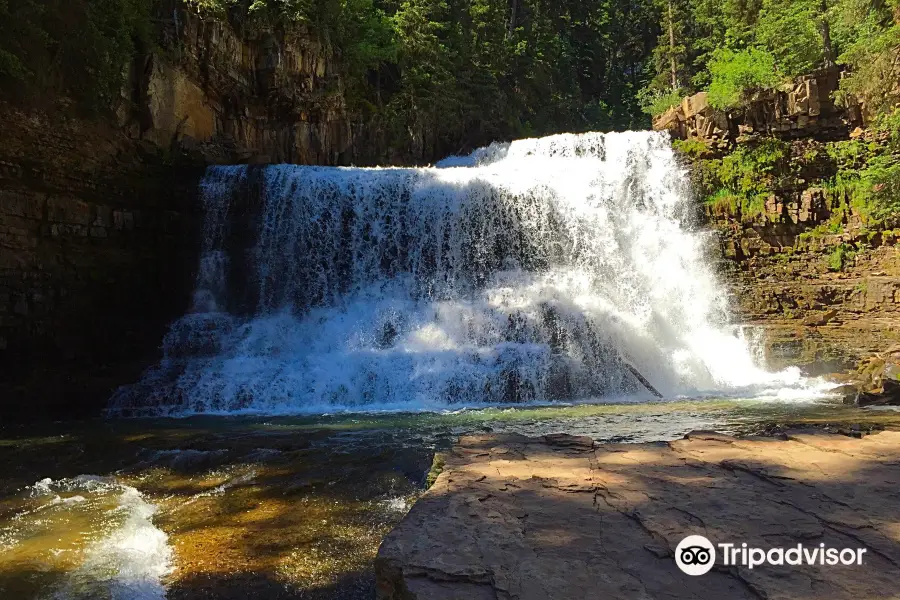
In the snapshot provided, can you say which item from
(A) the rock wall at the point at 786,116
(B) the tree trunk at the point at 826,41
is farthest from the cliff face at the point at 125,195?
(B) the tree trunk at the point at 826,41

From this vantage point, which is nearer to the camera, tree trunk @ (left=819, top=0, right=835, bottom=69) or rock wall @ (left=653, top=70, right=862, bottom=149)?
rock wall @ (left=653, top=70, right=862, bottom=149)

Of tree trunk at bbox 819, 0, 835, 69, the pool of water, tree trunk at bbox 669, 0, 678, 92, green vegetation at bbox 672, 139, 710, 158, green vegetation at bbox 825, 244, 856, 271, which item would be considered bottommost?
the pool of water

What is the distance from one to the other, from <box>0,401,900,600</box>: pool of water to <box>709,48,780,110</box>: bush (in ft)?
36.1

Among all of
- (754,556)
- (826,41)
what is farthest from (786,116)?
(754,556)

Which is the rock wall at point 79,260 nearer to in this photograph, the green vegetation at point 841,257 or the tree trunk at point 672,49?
the green vegetation at point 841,257

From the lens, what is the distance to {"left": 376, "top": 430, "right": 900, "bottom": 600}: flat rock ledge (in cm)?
185

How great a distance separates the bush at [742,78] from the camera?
56.1ft

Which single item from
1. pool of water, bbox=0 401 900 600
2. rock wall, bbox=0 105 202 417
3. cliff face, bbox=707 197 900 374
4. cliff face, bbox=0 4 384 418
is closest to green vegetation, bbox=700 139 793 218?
cliff face, bbox=707 197 900 374

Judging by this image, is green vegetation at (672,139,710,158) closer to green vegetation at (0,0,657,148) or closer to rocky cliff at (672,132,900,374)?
rocky cliff at (672,132,900,374)

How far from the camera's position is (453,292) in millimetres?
15094

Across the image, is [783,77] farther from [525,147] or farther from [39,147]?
[39,147]

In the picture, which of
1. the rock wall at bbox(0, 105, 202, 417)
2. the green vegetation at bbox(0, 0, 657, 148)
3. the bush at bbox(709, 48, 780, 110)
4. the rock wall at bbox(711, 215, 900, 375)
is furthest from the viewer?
the bush at bbox(709, 48, 780, 110)

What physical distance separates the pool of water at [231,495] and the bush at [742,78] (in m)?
11.0

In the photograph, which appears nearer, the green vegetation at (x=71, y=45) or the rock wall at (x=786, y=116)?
the green vegetation at (x=71, y=45)
